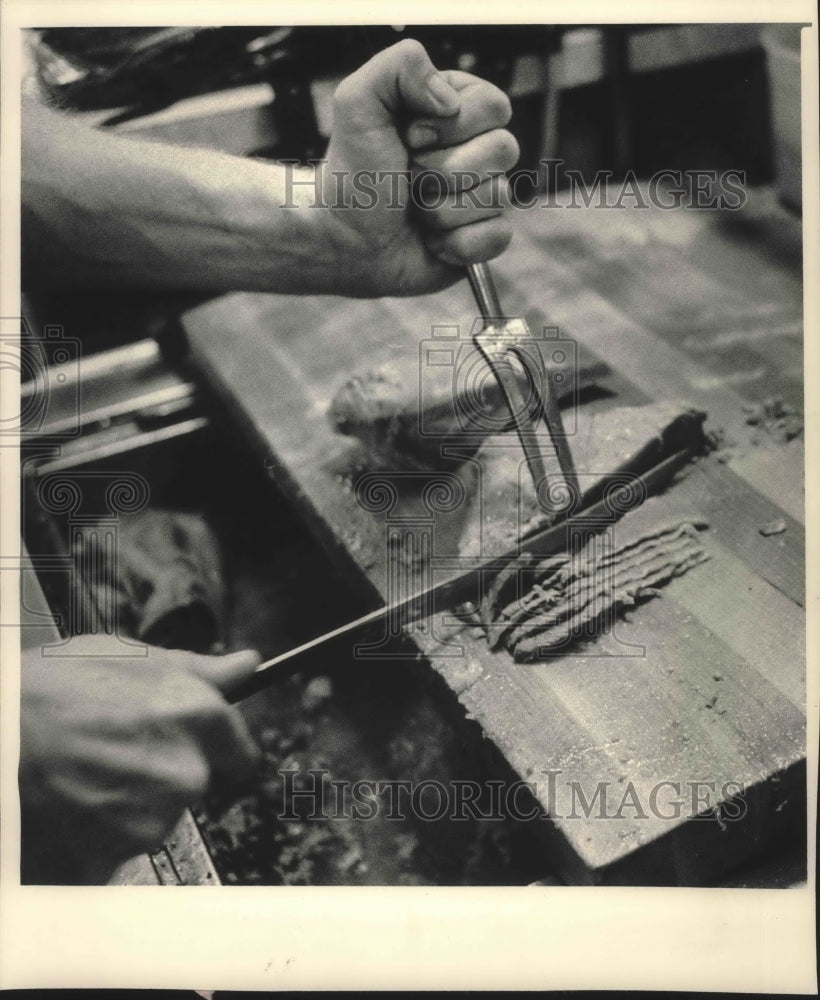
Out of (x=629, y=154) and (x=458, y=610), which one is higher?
(x=629, y=154)

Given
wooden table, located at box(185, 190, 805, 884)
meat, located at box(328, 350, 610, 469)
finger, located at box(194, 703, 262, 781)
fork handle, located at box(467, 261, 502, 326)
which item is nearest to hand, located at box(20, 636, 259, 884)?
finger, located at box(194, 703, 262, 781)

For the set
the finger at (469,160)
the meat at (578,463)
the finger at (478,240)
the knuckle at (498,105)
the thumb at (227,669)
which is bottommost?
the thumb at (227,669)

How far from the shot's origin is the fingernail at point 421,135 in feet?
3.57

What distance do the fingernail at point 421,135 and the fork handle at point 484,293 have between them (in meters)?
0.16

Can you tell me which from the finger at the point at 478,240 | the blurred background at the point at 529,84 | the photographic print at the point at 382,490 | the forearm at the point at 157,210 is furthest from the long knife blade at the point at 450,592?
the blurred background at the point at 529,84

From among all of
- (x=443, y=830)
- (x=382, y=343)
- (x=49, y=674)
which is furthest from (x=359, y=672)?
(x=382, y=343)

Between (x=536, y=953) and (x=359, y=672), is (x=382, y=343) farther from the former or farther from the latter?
(x=536, y=953)

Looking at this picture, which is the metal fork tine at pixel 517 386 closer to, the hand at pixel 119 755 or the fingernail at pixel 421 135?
the fingernail at pixel 421 135

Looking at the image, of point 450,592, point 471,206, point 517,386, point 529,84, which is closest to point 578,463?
point 517,386

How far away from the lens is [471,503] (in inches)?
46.5

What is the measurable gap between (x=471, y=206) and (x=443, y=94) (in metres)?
0.14

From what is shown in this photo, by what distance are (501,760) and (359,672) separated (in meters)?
0.35

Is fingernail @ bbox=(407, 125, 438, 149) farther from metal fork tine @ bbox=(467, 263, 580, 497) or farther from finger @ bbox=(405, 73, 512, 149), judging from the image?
metal fork tine @ bbox=(467, 263, 580, 497)

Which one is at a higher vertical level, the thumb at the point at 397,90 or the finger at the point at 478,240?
the thumb at the point at 397,90
